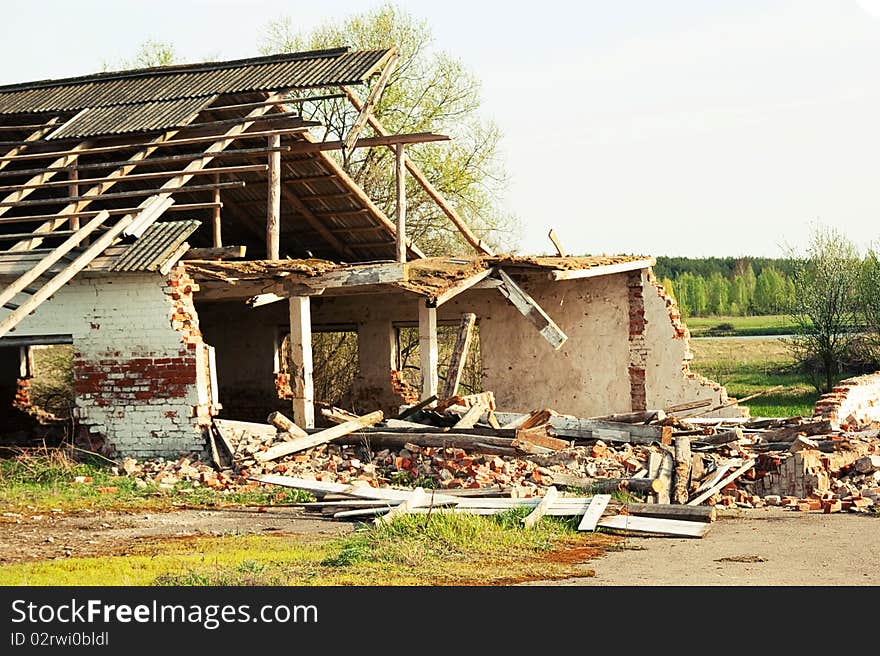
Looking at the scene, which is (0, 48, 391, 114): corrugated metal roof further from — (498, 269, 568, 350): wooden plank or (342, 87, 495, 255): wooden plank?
(498, 269, 568, 350): wooden plank

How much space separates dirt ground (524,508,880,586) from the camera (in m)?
8.52

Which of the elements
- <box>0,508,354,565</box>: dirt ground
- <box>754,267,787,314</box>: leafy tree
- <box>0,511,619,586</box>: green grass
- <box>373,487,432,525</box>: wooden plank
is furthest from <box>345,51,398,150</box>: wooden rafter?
<box>754,267,787,314</box>: leafy tree

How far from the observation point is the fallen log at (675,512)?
1109 centimetres

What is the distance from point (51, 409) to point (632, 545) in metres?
17.5

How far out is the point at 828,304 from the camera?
3384 centimetres

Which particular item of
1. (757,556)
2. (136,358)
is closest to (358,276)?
(136,358)

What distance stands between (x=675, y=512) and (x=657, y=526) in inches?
22.4

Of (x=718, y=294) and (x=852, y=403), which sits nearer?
(x=852, y=403)

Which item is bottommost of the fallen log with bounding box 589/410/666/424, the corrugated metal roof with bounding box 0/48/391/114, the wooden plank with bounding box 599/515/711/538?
the wooden plank with bounding box 599/515/711/538

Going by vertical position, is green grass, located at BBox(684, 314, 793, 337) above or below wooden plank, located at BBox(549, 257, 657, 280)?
below

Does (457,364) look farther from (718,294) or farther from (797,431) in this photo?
(718,294)

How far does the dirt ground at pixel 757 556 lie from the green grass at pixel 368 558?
384mm

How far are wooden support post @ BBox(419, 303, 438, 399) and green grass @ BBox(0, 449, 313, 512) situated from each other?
4.01 metres
